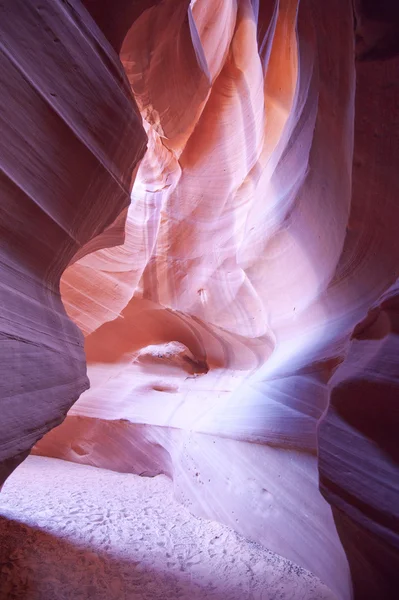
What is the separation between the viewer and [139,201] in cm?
556

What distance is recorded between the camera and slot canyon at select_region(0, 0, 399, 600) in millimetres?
1834

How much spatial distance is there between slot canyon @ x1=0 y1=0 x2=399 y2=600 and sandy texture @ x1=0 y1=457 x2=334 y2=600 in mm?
14

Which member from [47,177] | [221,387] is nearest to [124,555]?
[47,177]

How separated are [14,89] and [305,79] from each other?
7.63 feet

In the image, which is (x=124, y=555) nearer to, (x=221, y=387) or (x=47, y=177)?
(x=47, y=177)

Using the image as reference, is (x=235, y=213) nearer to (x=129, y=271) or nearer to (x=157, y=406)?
(x=129, y=271)

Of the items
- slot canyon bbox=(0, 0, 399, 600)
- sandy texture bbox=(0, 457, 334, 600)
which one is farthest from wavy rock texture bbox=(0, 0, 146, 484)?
sandy texture bbox=(0, 457, 334, 600)

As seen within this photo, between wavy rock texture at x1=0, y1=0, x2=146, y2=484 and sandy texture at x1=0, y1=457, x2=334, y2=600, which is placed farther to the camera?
sandy texture at x1=0, y1=457, x2=334, y2=600

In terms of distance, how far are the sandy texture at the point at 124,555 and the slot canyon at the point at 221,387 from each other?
0.04 ft

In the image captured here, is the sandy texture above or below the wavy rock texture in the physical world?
below

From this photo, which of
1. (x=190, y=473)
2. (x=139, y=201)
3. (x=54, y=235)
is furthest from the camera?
(x=139, y=201)

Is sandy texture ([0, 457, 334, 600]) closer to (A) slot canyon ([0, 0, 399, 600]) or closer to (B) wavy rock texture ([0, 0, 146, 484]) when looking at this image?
(A) slot canyon ([0, 0, 399, 600])

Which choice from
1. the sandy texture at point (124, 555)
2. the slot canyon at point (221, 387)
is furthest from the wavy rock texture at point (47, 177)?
the sandy texture at point (124, 555)

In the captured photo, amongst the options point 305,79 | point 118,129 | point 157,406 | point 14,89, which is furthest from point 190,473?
point 305,79
